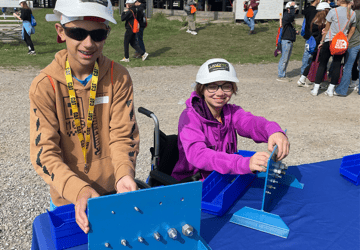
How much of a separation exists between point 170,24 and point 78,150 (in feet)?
57.0

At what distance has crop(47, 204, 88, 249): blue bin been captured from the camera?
1400 millimetres

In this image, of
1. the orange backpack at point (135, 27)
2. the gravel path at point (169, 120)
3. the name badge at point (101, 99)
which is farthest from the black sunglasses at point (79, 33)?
the orange backpack at point (135, 27)

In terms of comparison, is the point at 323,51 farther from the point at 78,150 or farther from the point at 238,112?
the point at 78,150

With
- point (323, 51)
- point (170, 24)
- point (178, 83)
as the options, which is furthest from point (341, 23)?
point (170, 24)

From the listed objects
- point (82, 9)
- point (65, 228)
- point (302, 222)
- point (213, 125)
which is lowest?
point (302, 222)

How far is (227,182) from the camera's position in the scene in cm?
207

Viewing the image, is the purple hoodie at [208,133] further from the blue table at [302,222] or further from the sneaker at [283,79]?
the sneaker at [283,79]

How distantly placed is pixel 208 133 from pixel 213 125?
0.24 feet

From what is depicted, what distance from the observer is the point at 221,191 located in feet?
6.48

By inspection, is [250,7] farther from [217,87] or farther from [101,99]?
[101,99]

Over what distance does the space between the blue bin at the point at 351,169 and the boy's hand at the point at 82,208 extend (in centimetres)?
173

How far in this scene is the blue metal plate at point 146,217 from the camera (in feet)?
4.13

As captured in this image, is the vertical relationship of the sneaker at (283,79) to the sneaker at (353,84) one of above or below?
below

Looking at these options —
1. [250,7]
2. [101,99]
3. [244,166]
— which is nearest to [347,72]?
[244,166]
